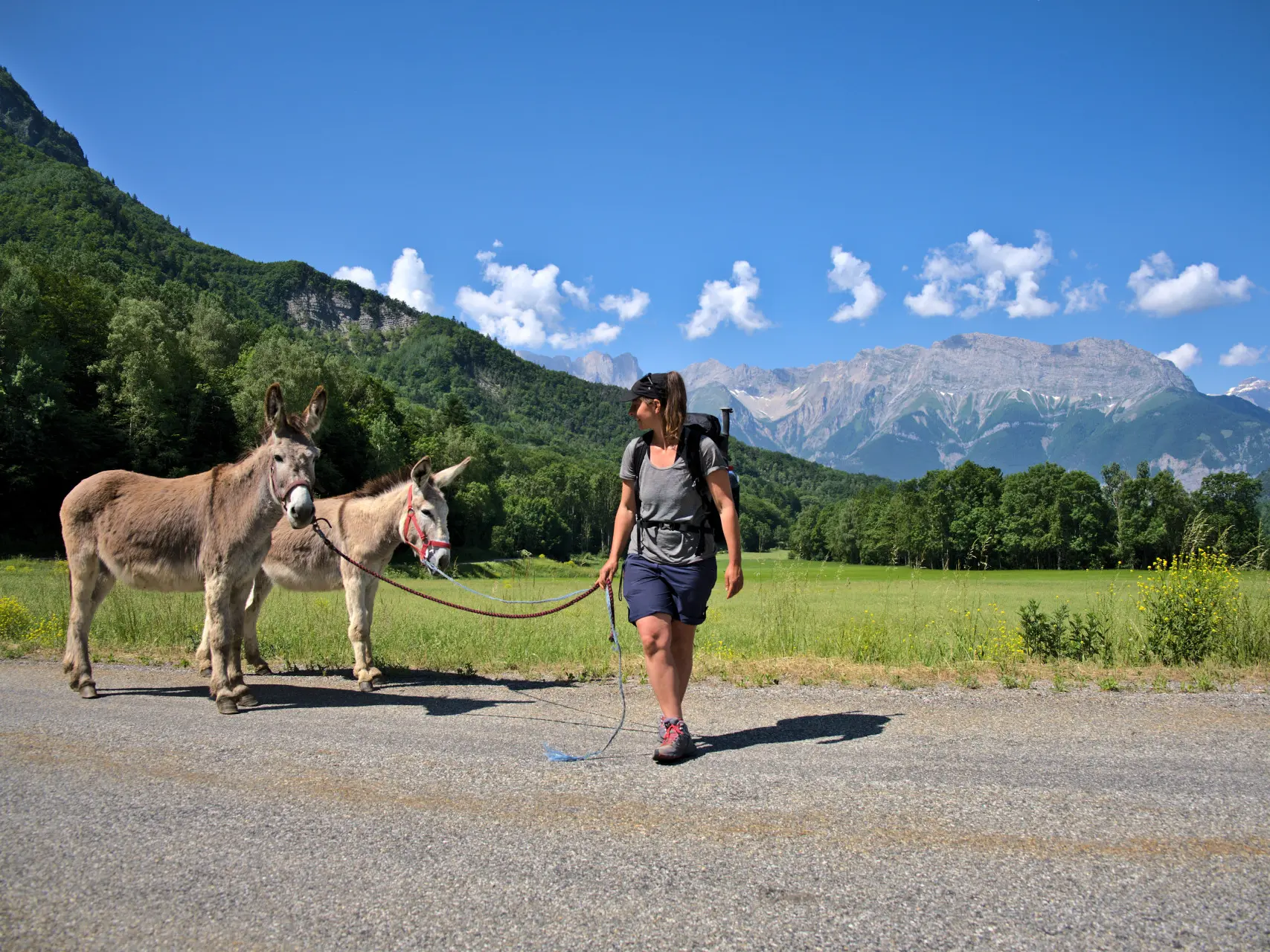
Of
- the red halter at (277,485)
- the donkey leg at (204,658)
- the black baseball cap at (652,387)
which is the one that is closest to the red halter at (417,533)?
the red halter at (277,485)

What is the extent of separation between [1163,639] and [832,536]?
132337mm

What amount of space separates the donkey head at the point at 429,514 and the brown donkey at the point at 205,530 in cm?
143

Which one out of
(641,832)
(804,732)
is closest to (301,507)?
(641,832)

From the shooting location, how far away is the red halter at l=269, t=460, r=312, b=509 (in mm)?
7363

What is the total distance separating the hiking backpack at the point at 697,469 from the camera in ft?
19.1

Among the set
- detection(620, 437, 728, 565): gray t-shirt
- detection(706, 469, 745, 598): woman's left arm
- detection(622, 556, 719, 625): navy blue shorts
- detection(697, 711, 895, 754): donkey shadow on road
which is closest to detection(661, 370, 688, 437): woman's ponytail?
detection(620, 437, 728, 565): gray t-shirt

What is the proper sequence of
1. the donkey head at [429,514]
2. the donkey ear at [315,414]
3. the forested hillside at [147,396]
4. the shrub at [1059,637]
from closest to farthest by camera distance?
the donkey ear at [315,414] → the donkey head at [429,514] → the shrub at [1059,637] → the forested hillside at [147,396]

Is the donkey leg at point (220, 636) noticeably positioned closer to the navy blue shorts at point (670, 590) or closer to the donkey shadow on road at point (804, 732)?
the navy blue shorts at point (670, 590)

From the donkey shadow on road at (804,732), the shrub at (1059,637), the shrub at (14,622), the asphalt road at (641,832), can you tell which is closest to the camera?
the asphalt road at (641,832)

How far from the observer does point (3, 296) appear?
51.7m

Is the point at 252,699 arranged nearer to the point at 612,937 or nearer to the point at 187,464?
the point at 612,937

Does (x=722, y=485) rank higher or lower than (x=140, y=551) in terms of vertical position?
higher

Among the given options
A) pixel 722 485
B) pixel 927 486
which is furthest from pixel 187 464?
pixel 927 486

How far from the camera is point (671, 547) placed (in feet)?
18.9
